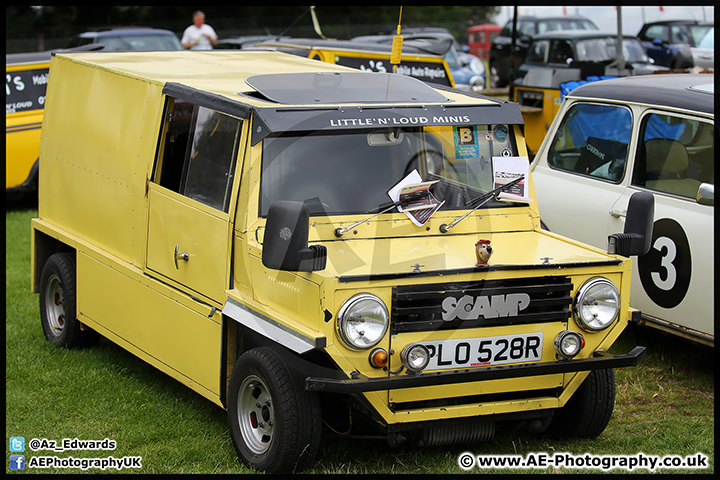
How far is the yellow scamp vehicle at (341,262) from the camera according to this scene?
4449 millimetres

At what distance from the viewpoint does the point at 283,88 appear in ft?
17.8

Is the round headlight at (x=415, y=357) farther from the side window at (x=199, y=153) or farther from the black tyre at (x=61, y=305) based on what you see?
the black tyre at (x=61, y=305)

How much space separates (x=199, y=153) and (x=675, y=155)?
358 centimetres

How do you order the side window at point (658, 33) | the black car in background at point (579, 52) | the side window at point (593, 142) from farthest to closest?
1. the side window at point (658, 33)
2. the black car in background at point (579, 52)
3. the side window at point (593, 142)

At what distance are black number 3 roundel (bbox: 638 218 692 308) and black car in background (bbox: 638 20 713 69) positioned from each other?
17108 mm

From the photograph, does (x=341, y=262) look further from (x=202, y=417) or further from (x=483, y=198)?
(x=202, y=417)

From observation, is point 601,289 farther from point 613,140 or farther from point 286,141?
point 613,140

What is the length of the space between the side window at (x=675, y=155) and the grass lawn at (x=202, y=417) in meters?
1.33

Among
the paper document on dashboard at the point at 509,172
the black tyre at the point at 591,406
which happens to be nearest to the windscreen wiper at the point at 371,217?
the paper document on dashboard at the point at 509,172

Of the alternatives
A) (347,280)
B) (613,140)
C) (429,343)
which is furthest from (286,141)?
(613,140)

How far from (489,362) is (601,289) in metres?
0.76

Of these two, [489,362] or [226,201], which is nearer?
[489,362]

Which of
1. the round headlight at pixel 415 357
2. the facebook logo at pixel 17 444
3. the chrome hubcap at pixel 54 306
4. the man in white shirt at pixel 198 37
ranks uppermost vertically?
the man in white shirt at pixel 198 37

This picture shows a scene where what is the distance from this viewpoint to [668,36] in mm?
24453
